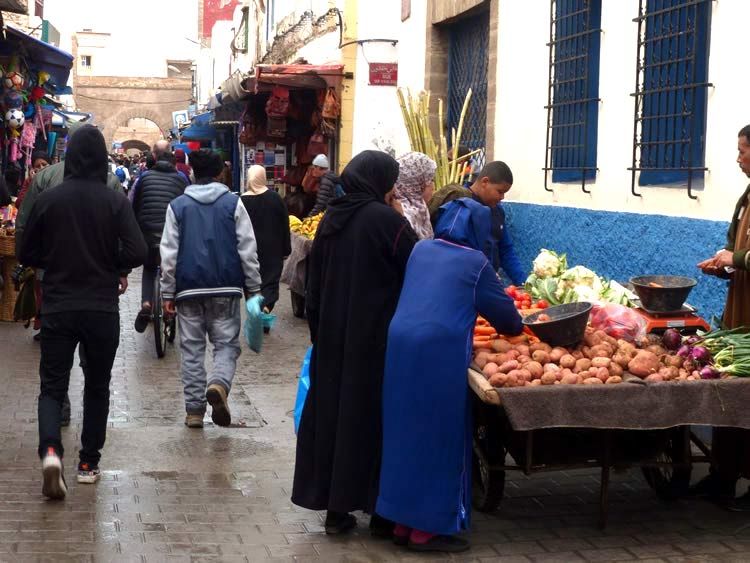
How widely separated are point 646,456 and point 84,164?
319 centimetres

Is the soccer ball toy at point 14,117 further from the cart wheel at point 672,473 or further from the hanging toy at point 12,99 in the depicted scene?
the cart wheel at point 672,473

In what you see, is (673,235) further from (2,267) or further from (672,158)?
(2,267)

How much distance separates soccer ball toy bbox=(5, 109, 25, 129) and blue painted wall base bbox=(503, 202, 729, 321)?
7.41 metres

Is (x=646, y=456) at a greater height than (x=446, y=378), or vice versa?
(x=446, y=378)

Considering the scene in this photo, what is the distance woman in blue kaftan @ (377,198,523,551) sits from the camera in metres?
5.12

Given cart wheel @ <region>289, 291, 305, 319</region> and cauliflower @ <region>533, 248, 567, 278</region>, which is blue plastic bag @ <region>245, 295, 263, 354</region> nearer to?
cauliflower @ <region>533, 248, 567, 278</region>

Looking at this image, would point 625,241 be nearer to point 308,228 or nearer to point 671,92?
point 671,92

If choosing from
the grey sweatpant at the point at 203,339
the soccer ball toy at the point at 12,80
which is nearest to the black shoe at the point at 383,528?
the grey sweatpant at the point at 203,339

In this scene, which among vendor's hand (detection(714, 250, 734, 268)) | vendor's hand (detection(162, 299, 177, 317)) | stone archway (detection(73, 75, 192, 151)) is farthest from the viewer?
stone archway (detection(73, 75, 192, 151))

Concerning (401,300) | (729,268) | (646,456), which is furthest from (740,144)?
(401,300)

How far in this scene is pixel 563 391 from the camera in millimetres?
5070

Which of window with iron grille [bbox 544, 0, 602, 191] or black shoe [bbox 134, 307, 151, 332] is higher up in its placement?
window with iron grille [bbox 544, 0, 602, 191]

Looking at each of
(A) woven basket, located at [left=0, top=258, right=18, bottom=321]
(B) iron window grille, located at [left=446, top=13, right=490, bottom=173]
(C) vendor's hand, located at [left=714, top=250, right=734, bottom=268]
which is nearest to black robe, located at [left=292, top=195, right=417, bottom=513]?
(C) vendor's hand, located at [left=714, top=250, right=734, bottom=268]

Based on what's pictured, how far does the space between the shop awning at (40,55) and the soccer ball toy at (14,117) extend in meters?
0.82
